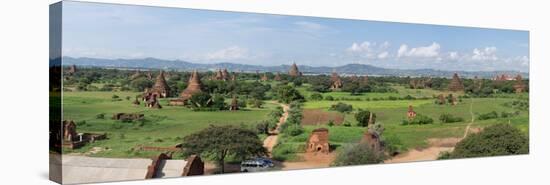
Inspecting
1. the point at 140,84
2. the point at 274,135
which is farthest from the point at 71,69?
the point at 274,135

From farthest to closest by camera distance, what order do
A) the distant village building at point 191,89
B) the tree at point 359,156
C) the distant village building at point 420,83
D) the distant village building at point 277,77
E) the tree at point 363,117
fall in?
1. the distant village building at point 420,83
2. the tree at point 363,117
3. the tree at point 359,156
4. the distant village building at point 277,77
5. the distant village building at point 191,89

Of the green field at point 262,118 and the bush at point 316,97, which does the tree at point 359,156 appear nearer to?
the green field at point 262,118

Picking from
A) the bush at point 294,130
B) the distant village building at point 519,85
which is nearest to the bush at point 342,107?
the bush at point 294,130

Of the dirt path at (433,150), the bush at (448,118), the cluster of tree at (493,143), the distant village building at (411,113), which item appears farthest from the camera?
the cluster of tree at (493,143)

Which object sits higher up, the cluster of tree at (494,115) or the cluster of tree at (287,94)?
the cluster of tree at (287,94)

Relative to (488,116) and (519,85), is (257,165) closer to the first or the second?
(488,116)
